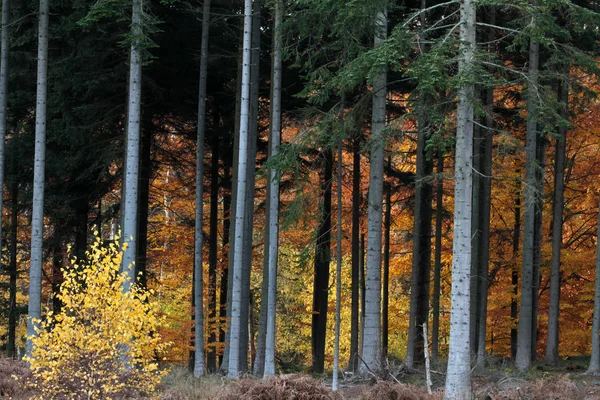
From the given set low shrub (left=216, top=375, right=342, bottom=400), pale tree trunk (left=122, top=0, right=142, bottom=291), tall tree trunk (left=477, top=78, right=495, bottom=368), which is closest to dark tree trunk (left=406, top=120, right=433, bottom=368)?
tall tree trunk (left=477, top=78, right=495, bottom=368)

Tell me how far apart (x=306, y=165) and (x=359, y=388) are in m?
9.64

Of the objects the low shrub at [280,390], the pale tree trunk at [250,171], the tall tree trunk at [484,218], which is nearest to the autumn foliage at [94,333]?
the low shrub at [280,390]

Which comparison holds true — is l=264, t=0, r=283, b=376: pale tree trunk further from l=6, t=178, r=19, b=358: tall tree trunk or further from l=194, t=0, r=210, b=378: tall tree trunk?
l=6, t=178, r=19, b=358: tall tree trunk

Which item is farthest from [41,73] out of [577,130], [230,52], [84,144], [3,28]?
[577,130]

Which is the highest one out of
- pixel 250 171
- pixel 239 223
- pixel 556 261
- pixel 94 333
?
pixel 250 171

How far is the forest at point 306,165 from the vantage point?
452 inches

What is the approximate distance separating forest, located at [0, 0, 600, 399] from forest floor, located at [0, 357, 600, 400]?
1.81 feet

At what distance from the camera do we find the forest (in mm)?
11477

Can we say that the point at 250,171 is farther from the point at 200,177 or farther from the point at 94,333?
the point at 94,333

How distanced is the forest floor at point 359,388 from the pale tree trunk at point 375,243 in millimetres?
609

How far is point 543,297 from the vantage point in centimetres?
2555

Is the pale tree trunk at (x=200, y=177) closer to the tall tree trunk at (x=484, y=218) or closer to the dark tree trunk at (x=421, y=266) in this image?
the dark tree trunk at (x=421, y=266)

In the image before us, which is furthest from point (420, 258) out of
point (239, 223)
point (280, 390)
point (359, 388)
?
point (280, 390)

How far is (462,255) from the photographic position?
11469 millimetres
